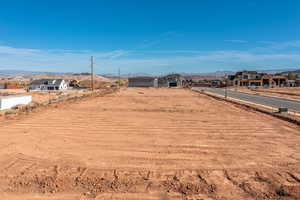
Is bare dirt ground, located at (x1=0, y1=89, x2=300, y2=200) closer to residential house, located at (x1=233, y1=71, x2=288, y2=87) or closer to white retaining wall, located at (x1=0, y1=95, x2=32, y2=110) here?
white retaining wall, located at (x1=0, y1=95, x2=32, y2=110)

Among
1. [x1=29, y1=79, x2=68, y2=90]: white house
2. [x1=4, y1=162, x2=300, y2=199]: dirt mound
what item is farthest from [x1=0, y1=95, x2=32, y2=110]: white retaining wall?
[x1=29, y1=79, x2=68, y2=90]: white house

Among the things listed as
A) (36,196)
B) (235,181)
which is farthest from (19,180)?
(235,181)

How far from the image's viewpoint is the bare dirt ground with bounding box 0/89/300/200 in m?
4.73

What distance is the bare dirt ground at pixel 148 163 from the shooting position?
15.5 ft

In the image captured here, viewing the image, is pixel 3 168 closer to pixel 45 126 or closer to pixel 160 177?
pixel 160 177

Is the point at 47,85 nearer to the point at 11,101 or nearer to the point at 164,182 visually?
the point at 11,101

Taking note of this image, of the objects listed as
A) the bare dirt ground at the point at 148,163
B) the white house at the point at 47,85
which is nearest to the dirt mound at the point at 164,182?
the bare dirt ground at the point at 148,163

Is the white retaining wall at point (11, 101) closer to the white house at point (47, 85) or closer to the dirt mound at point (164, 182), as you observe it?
the dirt mound at point (164, 182)

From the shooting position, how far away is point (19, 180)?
5195 mm

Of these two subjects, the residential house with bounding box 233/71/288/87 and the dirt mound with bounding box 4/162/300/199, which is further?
the residential house with bounding box 233/71/288/87

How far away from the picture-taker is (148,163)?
6.23 m

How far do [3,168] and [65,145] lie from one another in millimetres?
2289

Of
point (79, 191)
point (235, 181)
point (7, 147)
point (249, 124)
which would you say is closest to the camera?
point (79, 191)

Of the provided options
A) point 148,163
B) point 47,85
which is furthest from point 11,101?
point 47,85
